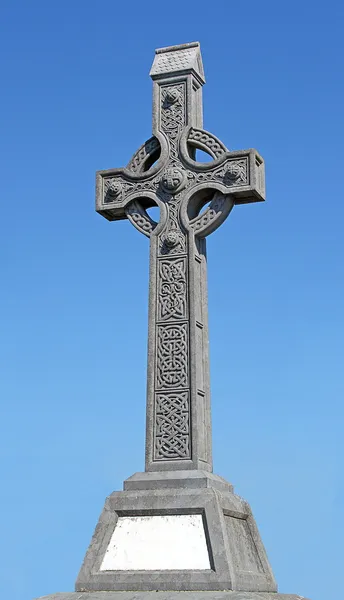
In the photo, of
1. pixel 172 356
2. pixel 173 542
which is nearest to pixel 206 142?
pixel 172 356

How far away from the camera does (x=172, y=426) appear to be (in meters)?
9.48

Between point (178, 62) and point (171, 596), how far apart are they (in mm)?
5821

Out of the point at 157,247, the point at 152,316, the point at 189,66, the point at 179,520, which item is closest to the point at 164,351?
the point at 152,316

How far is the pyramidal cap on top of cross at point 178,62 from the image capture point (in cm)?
1062

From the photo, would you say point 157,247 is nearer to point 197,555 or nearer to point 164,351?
point 164,351

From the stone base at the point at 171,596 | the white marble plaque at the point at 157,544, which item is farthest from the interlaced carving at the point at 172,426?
the stone base at the point at 171,596

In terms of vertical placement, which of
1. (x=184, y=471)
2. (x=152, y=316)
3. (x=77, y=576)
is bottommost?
(x=77, y=576)

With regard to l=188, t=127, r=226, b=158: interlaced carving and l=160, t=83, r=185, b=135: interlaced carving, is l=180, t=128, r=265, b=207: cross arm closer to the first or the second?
l=188, t=127, r=226, b=158: interlaced carving

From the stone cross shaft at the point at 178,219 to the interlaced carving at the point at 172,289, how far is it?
0.03 ft

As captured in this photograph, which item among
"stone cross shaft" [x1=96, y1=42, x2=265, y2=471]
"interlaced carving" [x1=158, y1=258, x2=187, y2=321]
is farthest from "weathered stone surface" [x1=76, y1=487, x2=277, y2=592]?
"interlaced carving" [x1=158, y1=258, x2=187, y2=321]

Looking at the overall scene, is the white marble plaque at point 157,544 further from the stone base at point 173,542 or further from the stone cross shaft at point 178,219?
the stone cross shaft at point 178,219

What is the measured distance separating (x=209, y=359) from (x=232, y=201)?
66.9 inches

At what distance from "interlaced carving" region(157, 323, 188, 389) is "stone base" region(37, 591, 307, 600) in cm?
214

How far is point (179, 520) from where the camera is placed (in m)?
8.88
